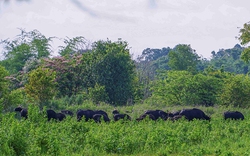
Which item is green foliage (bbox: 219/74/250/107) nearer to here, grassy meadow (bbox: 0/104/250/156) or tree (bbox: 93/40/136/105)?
tree (bbox: 93/40/136/105)

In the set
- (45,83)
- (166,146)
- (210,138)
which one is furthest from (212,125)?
(45,83)

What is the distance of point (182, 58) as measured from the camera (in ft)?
156

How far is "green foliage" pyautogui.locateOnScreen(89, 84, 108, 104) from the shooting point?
32312 mm

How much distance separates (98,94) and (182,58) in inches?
699

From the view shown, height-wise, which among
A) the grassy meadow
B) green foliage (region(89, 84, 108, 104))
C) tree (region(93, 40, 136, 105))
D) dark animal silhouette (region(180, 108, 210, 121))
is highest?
tree (region(93, 40, 136, 105))

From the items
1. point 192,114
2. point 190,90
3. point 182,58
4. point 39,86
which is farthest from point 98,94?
point 182,58

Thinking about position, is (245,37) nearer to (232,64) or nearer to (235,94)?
(235,94)

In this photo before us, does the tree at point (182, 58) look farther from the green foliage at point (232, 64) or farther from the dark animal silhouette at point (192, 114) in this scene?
the dark animal silhouette at point (192, 114)

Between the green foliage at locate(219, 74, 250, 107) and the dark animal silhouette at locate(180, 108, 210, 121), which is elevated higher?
the green foliage at locate(219, 74, 250, 107)

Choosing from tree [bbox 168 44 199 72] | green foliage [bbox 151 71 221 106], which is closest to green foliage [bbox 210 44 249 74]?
tree [bbox 168 44 199 72]

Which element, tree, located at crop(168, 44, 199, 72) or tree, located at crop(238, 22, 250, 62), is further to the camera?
tree, located at crop(168, 44, 199, 72)

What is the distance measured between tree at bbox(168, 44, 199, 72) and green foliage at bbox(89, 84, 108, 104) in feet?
52.1

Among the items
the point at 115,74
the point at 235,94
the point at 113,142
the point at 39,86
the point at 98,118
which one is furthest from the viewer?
the point at 115,74

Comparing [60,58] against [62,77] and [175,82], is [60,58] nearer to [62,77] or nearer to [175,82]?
[62,77]
